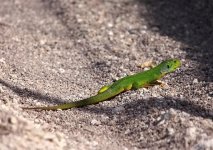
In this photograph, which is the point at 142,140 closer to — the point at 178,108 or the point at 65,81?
the point at 178,108

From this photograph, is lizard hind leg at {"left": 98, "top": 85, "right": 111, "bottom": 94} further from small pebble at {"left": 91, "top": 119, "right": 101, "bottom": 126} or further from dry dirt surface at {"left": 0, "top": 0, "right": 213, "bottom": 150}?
small pebble at {"left": 91, "top": 119, "right": 101, "bottom": 126}

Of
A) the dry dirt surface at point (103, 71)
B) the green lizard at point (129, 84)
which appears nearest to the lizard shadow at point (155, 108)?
the dry dirt surface at point (103, 71)

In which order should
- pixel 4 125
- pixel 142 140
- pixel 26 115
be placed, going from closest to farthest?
pixel 4 125, pixel 142 140, pixel 26 115

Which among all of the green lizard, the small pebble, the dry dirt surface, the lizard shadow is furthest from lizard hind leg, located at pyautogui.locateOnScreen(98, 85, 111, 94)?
the small pebble

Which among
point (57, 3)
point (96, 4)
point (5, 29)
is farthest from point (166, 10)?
point (5, 29)

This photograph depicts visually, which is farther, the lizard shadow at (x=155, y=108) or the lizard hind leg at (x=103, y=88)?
the lizard hind leg at (x=103, y=88)

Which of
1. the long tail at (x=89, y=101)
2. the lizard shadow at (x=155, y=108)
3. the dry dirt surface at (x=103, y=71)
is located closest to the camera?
the dry dirt surface at (x=103, y=71)

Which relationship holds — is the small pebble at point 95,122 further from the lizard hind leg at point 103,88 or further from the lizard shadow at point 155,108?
the lizard hind leg at point 103,88
